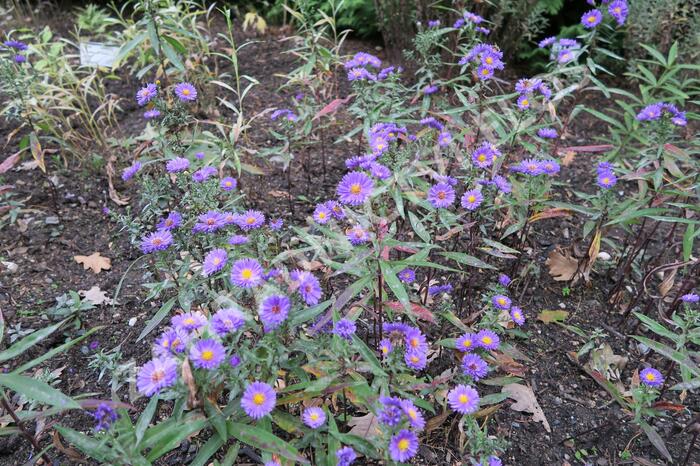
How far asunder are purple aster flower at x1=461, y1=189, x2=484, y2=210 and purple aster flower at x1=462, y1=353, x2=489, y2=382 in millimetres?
545

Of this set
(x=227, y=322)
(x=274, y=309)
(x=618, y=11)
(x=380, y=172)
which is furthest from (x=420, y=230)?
(x=618, y=11)

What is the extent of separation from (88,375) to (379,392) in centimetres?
130

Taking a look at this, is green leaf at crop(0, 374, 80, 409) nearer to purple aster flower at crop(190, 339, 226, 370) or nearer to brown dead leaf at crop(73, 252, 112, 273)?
purple aster flower at crop(190, 339, 226, 370)

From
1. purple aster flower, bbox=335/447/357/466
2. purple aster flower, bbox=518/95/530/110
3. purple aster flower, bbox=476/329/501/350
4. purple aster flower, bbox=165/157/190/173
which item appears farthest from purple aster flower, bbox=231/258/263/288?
purple aster flower, bbox=518/95/530/110

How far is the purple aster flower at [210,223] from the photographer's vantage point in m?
1.87

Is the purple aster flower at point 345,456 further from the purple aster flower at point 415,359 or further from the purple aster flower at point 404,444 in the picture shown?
the purple aster flower at point 415,359

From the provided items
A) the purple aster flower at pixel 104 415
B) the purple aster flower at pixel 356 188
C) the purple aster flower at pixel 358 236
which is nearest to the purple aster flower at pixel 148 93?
the purple aster flower at pixel 356 188

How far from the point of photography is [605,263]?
9.35ft

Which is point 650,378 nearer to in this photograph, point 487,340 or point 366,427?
point 487,340

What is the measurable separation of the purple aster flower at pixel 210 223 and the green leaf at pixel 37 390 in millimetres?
651

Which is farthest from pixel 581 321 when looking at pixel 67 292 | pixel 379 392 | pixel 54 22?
pixel 54 22

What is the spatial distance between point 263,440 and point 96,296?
150cm

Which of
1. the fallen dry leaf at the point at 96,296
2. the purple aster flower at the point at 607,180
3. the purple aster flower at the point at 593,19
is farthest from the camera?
the purple aster flower at the point at 593,19

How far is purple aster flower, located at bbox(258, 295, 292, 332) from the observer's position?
4.91ft
